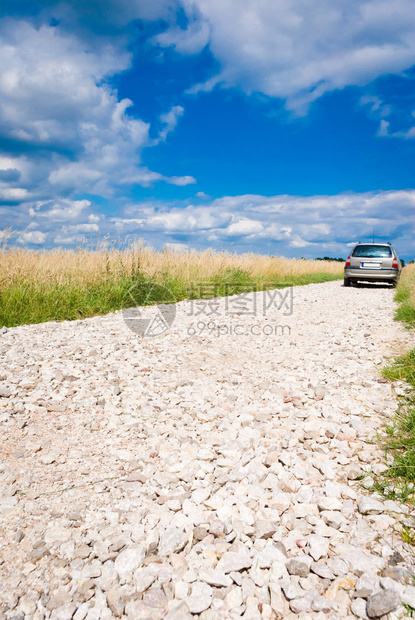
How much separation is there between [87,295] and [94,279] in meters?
0.79

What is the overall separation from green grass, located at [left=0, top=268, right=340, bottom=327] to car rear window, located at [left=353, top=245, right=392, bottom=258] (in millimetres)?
7257

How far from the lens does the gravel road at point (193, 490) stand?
1746 millimetres

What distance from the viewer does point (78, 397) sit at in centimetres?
389

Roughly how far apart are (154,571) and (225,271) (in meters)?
12.8

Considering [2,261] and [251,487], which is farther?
[2,261]

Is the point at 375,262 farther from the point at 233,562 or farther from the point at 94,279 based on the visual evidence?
the point at 233,562

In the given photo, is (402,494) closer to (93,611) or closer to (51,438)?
(93,611)

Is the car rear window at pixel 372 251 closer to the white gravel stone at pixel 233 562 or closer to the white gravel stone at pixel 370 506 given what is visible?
the white gravel stone at pixel 370 506

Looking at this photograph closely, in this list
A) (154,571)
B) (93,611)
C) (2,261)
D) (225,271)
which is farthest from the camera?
(225,271)

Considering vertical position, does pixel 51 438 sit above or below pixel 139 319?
below

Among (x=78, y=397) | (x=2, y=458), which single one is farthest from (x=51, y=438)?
(x=78, y=397)

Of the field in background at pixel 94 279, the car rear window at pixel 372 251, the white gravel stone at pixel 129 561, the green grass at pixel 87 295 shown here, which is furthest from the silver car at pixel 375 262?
the white gravel stone at pixel 129 561

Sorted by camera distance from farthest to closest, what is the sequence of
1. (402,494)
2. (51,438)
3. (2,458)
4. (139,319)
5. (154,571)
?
(139,319) → (51,438) → (2,458) → (402,494) → (154,571)

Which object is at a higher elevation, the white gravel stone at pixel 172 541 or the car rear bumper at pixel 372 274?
the car rear bumper at pixel 372 274
